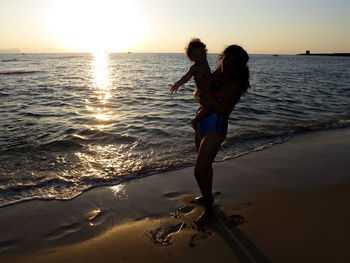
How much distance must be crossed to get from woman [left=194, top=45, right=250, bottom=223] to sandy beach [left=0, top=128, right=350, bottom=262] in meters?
0.49

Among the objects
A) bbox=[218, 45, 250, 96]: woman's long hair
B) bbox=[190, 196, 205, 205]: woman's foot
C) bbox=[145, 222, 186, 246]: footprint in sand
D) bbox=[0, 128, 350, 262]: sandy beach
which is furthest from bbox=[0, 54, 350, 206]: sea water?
bbox=[218, 45, 250, 96]: woman's long hair

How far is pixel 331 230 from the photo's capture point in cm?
327

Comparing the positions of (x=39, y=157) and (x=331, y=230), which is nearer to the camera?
(x=331, y=230)

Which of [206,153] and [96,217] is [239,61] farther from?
[96,217]

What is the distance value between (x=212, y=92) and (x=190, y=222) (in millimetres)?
1767

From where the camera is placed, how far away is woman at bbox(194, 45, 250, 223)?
9.98 ft

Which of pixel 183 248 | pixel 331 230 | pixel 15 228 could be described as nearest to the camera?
pixel 183 248

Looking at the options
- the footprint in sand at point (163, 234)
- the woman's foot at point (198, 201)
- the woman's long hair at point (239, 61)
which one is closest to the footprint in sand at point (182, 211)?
the woman's foot at point (198, 201)

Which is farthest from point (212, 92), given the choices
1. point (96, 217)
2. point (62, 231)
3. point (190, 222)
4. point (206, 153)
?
point (62, 231)

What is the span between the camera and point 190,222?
3600mm

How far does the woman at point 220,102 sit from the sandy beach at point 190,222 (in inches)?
19.3

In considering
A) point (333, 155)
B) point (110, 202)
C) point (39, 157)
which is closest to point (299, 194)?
point (333, 155)

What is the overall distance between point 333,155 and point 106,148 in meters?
5.41

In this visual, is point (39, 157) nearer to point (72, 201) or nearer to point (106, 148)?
point (106, 148)
